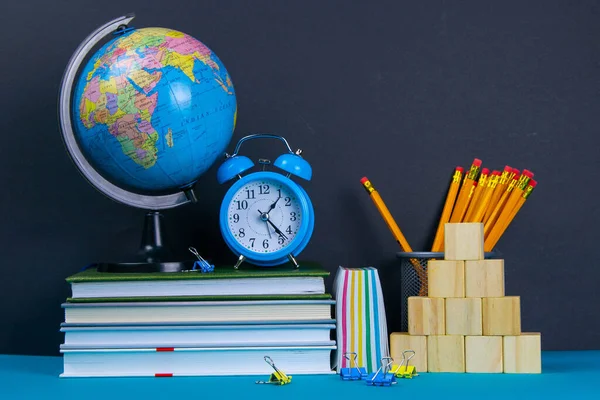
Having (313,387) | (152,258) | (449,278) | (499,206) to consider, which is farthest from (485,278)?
(152,258)

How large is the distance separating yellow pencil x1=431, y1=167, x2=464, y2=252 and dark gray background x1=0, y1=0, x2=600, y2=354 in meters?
0.05

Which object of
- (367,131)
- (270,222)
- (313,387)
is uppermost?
(367,131)

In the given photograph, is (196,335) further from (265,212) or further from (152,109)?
(152,109)

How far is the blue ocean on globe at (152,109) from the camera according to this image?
68.0 inches

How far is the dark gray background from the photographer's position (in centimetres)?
210

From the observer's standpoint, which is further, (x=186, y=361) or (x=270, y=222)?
(x=270, y=222)

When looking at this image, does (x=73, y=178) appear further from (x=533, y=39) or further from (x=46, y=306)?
(x=533, y=39)

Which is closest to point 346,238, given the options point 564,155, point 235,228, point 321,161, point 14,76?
point 321,161

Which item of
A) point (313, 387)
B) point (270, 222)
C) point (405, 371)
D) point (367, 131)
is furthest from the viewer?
point (367, 131)

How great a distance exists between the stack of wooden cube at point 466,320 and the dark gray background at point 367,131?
1.14 ft

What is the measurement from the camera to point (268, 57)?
2.13 m

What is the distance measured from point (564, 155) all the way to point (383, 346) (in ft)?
2.43

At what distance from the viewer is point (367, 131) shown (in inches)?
83.5

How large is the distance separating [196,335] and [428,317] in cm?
48
